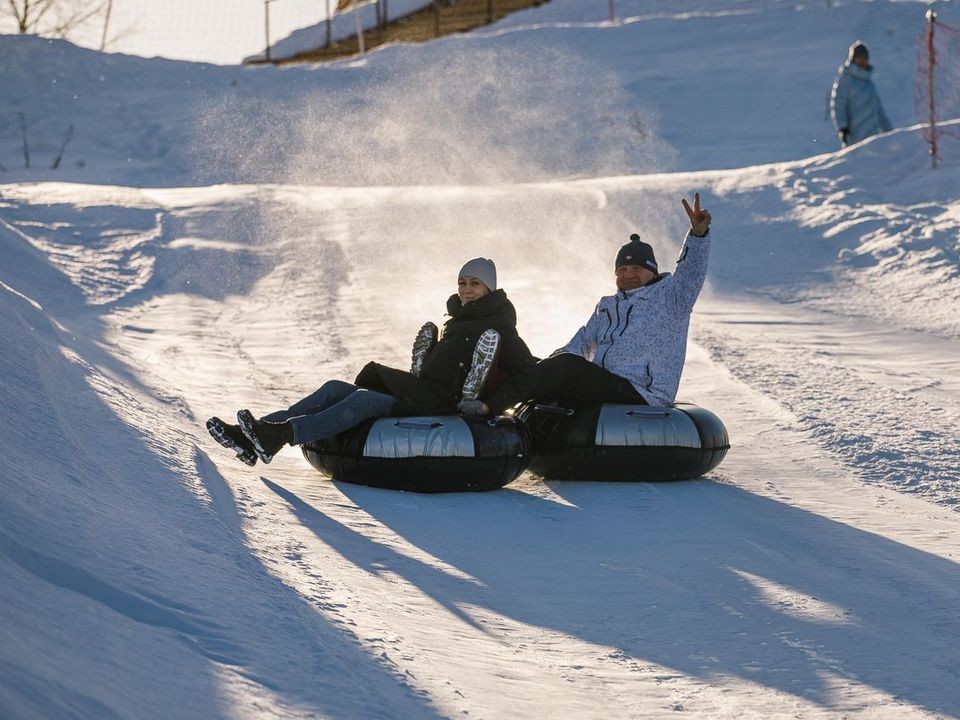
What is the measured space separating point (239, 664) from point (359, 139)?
20.0 meters

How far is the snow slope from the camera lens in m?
3.87

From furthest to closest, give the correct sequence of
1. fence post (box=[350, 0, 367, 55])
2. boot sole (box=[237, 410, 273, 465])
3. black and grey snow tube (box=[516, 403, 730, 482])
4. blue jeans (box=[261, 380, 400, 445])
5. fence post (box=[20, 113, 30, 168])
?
fence post (box=[350, 0, 367, 55])
fence post (box=[20, 113, 30, 168])
black and grey snow tube (box=[516, 403, 730, 482])
blue jeans (box=[261, 380, 400, 445])
boot sole (box=[237, 410, 273, 465])

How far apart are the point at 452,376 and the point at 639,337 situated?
1004 mm

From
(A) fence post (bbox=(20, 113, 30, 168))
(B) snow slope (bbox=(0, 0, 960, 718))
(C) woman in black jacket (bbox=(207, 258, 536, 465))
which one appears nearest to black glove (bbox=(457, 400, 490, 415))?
(C) woman in black jacket (bbox=(207, 258, 536, 465))

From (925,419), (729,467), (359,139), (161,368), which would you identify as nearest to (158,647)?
(729,467)

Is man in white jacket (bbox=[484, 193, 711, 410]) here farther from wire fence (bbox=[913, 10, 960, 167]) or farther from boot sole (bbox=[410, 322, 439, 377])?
wire fence (bbox=[913, 10, 960, 167])

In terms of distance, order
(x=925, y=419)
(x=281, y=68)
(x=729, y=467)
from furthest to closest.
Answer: (x=281, y=68)
(x=925, y=419)
(x=729, y=467)

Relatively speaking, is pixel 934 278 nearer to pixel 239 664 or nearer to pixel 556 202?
pixel 556 202

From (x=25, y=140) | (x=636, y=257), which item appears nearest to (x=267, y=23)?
(x=25, y=140)

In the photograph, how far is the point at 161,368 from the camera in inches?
373

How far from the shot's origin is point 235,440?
6633 millimetres

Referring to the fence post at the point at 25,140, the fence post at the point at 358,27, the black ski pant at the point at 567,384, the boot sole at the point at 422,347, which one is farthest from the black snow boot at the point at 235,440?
the fence post at the point at 358,27

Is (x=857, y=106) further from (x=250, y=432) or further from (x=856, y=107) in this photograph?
(x=250, y=432)

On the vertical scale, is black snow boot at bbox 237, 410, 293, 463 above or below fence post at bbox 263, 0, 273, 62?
below
